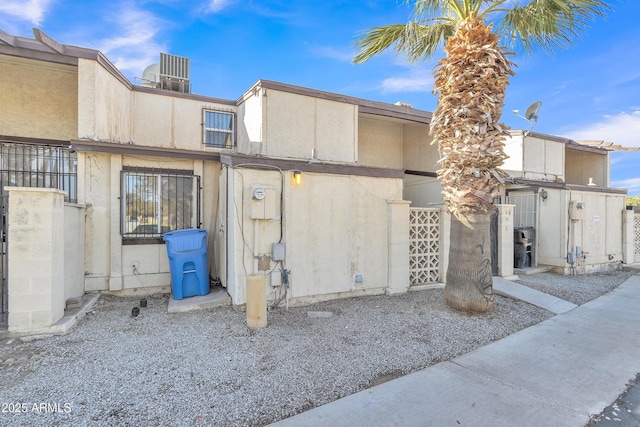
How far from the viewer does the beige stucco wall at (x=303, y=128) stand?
797 centimetres

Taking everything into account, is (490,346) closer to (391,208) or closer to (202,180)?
(391,208)

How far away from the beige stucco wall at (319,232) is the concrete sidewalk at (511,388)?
9.50ft

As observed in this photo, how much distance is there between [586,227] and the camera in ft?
34.4

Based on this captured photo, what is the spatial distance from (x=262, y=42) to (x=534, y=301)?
34.6 ft

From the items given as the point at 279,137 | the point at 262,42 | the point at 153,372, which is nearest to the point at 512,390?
the point at 153,372

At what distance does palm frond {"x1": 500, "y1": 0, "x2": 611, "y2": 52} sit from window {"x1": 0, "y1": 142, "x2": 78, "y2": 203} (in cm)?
981

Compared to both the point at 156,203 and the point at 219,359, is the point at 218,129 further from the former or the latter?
the point at 219,359

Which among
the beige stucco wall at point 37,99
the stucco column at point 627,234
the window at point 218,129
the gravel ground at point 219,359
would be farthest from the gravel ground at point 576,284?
the beige stucco wall at point 37,99

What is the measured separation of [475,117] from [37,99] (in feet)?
31.9

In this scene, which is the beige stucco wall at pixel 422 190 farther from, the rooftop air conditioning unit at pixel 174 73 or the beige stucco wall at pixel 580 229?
the rooftop air conditioning unit at pixel 174 73

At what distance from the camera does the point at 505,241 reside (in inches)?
350

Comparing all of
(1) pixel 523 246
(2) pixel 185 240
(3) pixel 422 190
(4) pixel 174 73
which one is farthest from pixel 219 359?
(1) pixel 523 246

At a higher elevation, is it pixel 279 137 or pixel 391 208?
pixel 279 137

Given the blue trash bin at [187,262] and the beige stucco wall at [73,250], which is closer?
the beige stucco wall at [73,250]
